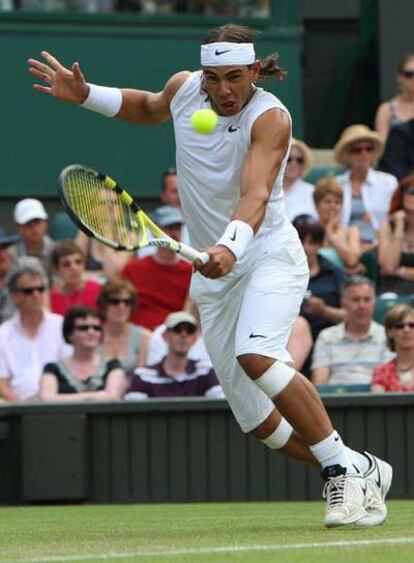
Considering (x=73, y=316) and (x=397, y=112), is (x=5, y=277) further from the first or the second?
(x=397, y=112)

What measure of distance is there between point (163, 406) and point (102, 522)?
2400 mm

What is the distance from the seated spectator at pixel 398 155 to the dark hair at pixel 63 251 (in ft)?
10.4

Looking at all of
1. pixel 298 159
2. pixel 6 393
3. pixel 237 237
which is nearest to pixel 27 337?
pixel 6 393

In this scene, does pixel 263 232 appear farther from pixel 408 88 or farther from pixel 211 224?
pixel 408 88

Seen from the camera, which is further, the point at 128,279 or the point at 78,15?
the point at 78,15

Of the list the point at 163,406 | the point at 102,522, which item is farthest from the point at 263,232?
the point at 163,406

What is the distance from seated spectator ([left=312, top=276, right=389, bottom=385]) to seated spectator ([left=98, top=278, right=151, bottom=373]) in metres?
1.17

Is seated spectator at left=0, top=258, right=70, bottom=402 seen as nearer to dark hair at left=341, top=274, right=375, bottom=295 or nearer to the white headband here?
dark hair at left=341, top=274, right=375, bottom=295

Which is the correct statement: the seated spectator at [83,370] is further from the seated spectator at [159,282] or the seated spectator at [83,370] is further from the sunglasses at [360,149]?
the sunglasses at [360,149]

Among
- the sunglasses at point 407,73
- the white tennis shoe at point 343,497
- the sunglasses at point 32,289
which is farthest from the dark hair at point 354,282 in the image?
the white tennis shoe at point 343,497

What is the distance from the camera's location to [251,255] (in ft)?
23.0

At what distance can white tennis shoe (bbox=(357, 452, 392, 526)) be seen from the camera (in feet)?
22.8

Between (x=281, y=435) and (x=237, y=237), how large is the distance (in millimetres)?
1173

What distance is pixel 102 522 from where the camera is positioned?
8.06 meters
